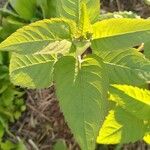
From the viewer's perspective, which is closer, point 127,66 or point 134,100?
point 127,66

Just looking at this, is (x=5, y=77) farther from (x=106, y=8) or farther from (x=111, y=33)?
(x=111, y=33)

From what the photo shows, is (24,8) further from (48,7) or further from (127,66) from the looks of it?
(127,66)

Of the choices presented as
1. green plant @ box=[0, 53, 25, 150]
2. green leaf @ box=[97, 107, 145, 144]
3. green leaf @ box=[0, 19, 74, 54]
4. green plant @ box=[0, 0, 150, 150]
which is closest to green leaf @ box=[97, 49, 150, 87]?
green plant @ box=[0, 0, 150, 150]

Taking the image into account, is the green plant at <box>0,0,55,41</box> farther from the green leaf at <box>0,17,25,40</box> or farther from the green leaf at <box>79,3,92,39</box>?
the green leaf at <box>79,3,92,39</box>

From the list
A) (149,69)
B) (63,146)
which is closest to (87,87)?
(149,69)

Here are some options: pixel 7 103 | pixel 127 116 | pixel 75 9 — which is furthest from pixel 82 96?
pixel 7 103

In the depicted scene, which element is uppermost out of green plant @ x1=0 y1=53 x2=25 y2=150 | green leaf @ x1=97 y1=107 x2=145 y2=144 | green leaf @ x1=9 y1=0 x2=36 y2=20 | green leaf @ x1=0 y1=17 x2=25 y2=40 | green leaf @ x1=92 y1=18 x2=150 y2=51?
green leaf @ x1=92 y1=18 x2=150 y2=51

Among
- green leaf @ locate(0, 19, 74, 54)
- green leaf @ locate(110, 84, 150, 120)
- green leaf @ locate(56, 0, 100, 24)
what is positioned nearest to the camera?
green leaf @ locate(0, 19, 74, 54)
